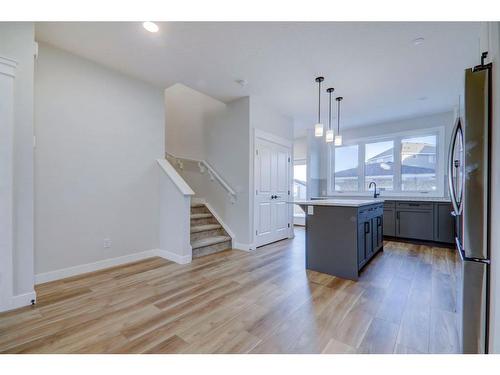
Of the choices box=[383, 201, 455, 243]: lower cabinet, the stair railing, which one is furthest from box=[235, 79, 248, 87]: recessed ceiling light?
box=[383, 201, 455, 243]: lower cabinet

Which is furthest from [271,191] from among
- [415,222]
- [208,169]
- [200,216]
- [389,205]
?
[415,222]

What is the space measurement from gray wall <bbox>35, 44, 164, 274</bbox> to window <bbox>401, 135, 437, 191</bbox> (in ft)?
16.8

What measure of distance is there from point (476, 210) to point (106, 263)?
3.64m

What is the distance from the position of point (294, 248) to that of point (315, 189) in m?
2.53

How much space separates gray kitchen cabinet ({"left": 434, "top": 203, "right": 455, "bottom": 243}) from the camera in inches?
155

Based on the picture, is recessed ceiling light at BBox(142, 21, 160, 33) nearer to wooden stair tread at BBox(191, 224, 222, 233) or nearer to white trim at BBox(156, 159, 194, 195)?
white trim at BBox(156, 159, 194, 195)

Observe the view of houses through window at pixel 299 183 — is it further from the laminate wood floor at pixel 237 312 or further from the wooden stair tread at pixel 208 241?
the laminate wood floor at pixel 237 312

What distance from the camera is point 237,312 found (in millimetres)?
1865

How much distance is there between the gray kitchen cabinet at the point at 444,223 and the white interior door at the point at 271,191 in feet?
8.92

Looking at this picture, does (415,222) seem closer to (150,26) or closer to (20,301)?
(150,26)

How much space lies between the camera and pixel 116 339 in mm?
1507

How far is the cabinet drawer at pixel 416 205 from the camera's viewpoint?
4160 millimetres
